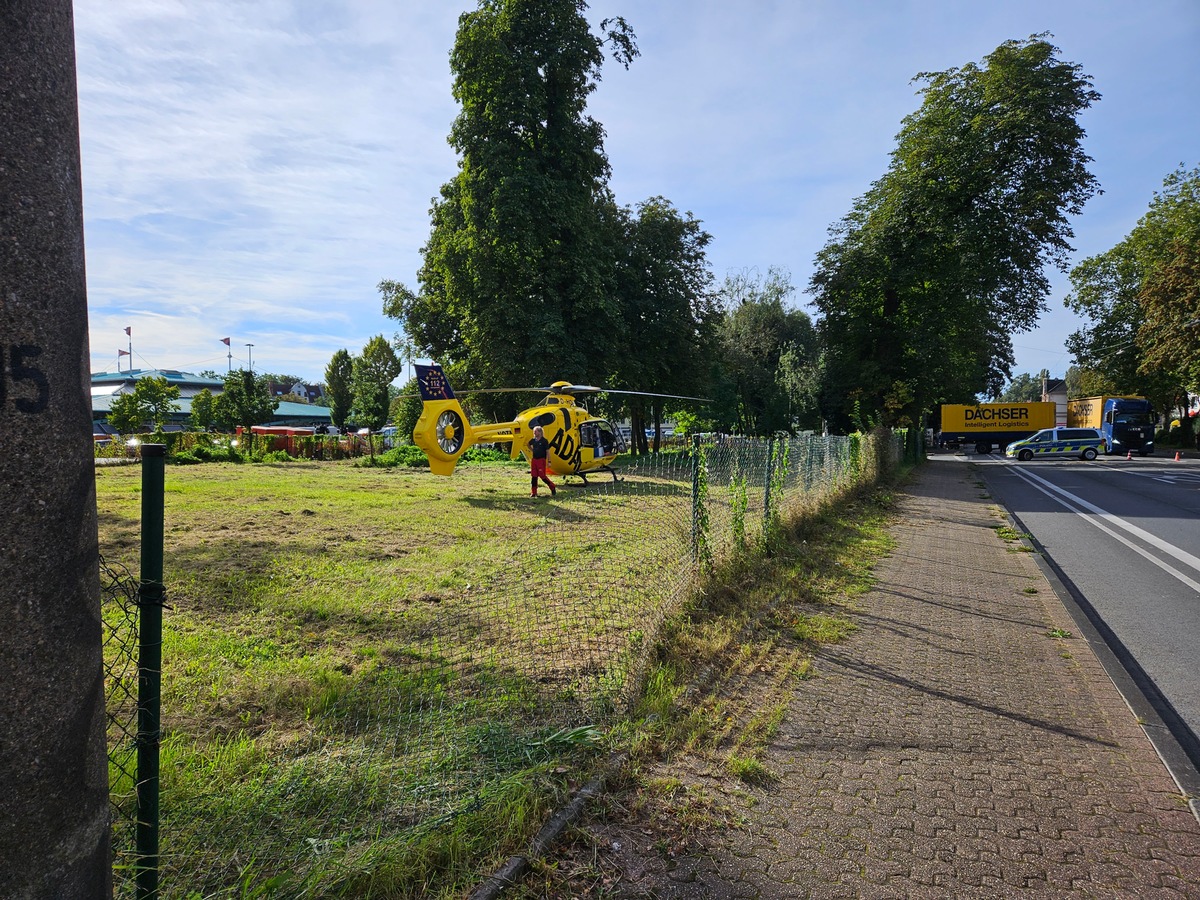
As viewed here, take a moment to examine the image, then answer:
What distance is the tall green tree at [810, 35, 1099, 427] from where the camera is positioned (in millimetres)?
26016

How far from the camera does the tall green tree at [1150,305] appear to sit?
29.7 metres

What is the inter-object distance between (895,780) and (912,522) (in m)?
10.9

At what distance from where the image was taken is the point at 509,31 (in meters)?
24.3

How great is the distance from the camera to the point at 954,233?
90.0 ft

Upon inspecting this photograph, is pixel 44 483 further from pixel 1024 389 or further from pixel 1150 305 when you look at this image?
pixel 1024 389

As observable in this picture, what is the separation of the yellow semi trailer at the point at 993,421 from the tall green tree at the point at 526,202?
40.9 meters

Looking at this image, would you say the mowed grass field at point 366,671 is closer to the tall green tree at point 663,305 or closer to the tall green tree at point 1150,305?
the tall green tree at point 663,305

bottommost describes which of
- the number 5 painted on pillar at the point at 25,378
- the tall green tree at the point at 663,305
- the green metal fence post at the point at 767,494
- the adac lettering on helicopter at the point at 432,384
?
the green metal fence post at the point at 767,494

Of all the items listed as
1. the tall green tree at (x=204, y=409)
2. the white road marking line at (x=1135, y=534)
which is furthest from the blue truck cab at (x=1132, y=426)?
the tall green tree at (x=204, y=409)

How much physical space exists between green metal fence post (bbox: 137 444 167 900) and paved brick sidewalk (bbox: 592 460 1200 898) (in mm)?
1920

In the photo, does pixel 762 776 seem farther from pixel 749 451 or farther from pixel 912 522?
pixel 912 522

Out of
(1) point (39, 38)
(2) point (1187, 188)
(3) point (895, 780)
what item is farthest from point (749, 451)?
(2) point (1187, 188)

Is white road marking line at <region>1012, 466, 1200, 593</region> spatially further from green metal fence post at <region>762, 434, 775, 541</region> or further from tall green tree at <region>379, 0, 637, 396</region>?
tall green tree at <region>379, 0, 637, 396</region>

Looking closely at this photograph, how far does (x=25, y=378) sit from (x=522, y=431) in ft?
50.3
